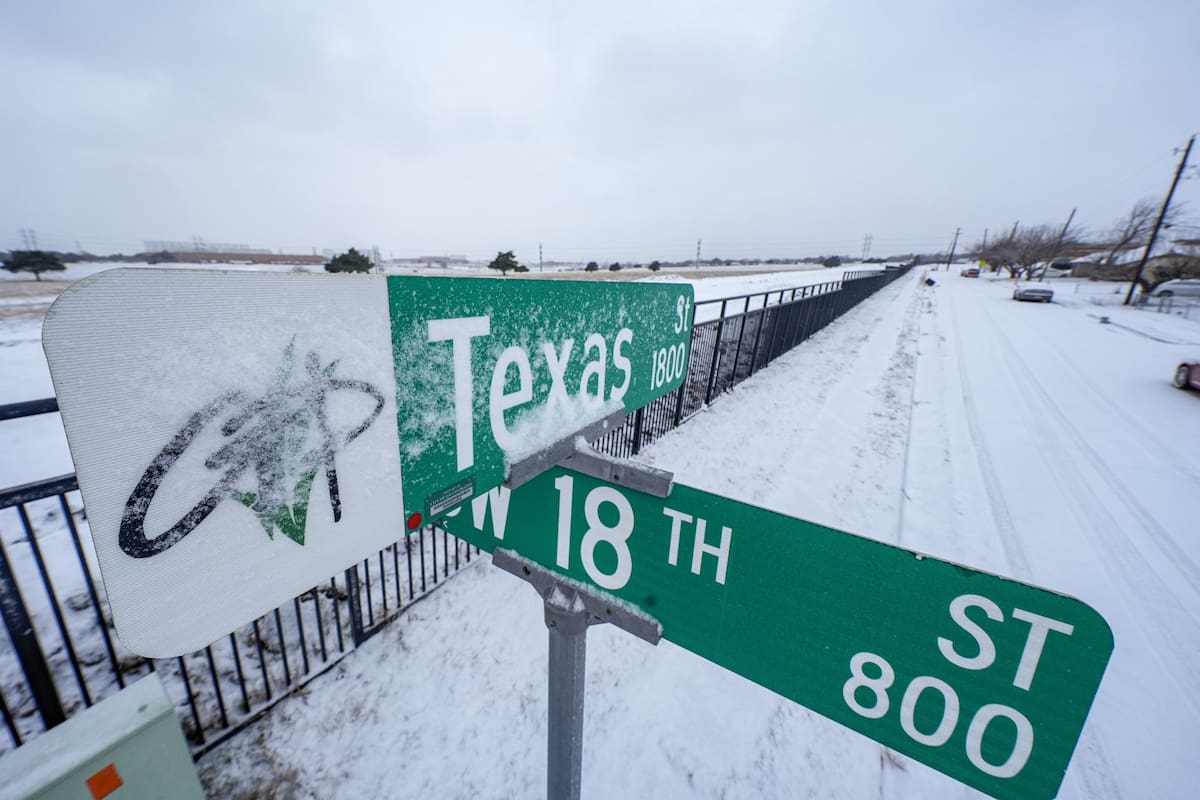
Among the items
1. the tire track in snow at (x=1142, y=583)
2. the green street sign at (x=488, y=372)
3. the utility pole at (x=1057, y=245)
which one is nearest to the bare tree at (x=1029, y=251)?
the utility pole at (x=1057, y=245)

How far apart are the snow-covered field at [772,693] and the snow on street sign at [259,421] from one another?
132 cm

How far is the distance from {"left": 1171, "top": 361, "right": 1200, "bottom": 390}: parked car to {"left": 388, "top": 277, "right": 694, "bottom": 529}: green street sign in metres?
13.9

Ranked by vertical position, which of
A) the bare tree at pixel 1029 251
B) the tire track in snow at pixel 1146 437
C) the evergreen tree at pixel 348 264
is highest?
the bare tree at pixel 1029 251

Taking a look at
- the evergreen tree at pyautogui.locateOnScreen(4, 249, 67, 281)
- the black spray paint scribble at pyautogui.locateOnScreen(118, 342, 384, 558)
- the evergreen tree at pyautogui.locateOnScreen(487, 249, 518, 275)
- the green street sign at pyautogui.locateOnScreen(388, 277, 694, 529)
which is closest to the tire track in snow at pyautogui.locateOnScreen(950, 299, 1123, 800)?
the green street sign at pyautogui.locateOnScreen(388, 277, 694, 529)

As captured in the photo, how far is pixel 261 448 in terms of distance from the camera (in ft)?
2.17

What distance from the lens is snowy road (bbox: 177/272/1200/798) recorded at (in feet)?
7.69

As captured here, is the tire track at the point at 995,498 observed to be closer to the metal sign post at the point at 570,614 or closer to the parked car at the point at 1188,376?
the metal sign post at the point at 570,614

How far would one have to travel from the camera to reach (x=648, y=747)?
8.09 ft

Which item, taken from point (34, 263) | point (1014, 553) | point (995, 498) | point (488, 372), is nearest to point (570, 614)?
point (488, 372)

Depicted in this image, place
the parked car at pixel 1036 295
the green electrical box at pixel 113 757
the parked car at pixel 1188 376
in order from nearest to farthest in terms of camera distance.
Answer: the green electrical box at pixel 113 757 < the parked car at pixel 1188 376 < the parked car at pixel 1036 295

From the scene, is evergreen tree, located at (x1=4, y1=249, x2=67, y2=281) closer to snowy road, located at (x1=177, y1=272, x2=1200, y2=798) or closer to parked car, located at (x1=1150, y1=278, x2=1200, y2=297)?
snowy road, located at (x1=177, y1=272, x2=1200, y2=798)

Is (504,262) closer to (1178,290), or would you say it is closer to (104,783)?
(104,783)

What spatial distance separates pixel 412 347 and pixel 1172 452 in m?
10.1

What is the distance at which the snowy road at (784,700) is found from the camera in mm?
2344
